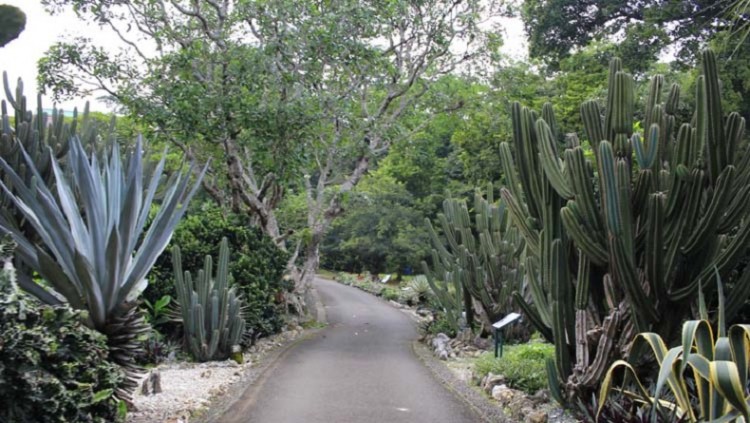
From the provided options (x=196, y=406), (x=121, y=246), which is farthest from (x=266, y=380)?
(x=121, y=246)

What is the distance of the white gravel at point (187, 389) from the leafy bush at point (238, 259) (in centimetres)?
159

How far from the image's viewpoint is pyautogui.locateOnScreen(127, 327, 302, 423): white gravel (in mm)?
6637

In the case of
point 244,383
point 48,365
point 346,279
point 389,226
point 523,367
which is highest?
point 389,226

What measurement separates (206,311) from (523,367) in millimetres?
4889

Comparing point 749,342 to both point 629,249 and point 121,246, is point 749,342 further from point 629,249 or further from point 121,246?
point 121,246

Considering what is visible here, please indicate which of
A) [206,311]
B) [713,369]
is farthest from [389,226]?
[713,369]

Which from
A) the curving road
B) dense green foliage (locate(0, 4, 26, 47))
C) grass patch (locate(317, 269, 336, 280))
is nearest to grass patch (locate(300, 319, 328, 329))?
the curving road

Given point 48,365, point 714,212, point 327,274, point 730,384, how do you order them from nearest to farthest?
point 730,384 → point 48,365 → point 714,212 → point 327,274

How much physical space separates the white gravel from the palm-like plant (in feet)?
2.32

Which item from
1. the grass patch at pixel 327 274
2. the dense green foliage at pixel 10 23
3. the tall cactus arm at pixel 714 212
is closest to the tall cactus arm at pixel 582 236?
the tall cactus arm at pixel 714 212

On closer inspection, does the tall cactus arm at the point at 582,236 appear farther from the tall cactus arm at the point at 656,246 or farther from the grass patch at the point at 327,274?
the grass patch at the point at 327,274

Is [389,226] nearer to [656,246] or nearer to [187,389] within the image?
[187,389]

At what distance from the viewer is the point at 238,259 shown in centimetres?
1361

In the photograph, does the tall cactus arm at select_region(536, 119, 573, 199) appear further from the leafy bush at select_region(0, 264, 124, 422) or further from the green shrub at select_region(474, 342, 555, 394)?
the leafy bush at select_region(0, 264, 124, 422)
